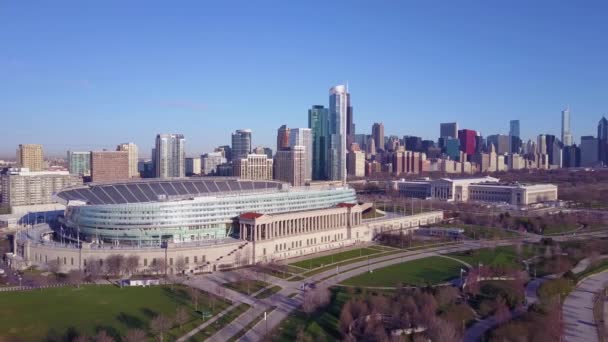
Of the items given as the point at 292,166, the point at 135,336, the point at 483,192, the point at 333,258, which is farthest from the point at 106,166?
the point at 135,336

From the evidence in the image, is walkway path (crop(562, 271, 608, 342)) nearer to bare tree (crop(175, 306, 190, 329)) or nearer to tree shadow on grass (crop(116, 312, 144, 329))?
bare tree (crop(175, 306, 190, 329))

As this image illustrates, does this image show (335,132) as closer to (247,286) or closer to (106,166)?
(106,166)

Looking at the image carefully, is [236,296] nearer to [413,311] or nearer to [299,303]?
[299,303]

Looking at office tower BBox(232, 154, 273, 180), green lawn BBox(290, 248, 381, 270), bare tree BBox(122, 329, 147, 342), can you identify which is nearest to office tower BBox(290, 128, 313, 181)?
office tower BBox(232, 154, 273, 180)

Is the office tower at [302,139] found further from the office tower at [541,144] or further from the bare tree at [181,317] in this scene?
the office tower at [541,144]

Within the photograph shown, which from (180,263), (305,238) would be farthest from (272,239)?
(180,263)

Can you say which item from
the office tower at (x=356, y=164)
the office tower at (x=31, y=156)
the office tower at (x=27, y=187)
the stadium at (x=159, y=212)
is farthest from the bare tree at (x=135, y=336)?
Answer: the office tower at (x=356, y=164)

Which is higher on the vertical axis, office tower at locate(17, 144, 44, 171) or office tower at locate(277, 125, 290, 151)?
office tower at locate(277, 125, 290, 151)
